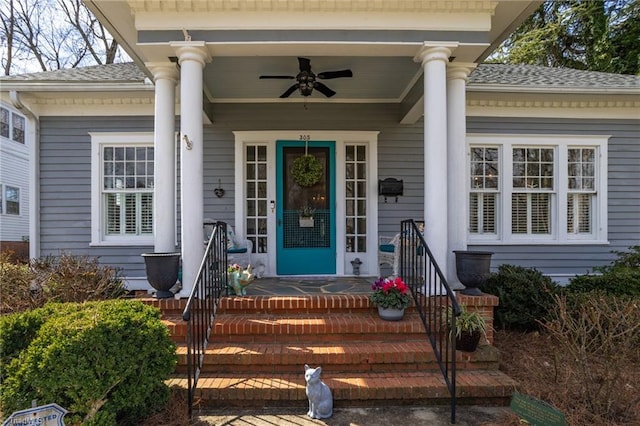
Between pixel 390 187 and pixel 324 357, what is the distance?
10.4 feet

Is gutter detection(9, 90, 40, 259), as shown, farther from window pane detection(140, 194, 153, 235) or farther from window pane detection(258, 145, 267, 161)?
window pane detection(258, 145, 267, 161)

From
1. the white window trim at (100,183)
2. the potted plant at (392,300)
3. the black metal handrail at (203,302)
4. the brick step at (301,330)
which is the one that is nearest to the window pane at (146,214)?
the white window trim at (100,183)

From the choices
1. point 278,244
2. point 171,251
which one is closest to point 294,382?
point 171,251

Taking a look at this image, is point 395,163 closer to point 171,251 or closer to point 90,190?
point 171,251

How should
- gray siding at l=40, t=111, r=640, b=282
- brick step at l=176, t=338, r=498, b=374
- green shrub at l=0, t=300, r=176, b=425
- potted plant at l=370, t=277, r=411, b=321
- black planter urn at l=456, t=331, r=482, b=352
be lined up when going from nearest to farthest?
green shrub at l=0, t=300, r=176, b=425
brick step at l=176, t=338, r=498, b=374
black planter urn at l=456, t=331, r=482, b=352
potted plant at l=370, t=277, r=411, b=321
gray siding at l=40, t=111, r=640, b=282

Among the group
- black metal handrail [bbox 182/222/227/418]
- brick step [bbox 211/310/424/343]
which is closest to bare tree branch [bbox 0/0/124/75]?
black metal handrail [bbox 182/222/227/418]

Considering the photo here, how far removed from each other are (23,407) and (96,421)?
44 cm

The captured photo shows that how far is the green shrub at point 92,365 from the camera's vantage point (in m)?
2.26

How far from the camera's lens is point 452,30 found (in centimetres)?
371

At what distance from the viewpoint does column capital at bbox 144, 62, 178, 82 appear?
405cm

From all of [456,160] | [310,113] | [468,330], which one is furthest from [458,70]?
[468,330]

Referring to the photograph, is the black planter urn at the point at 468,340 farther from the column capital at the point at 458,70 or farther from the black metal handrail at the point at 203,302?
the column capital at the point at 458,70

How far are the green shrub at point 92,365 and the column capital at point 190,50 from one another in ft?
Answer: 7.99

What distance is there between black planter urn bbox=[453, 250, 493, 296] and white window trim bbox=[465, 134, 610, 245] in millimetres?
2377
